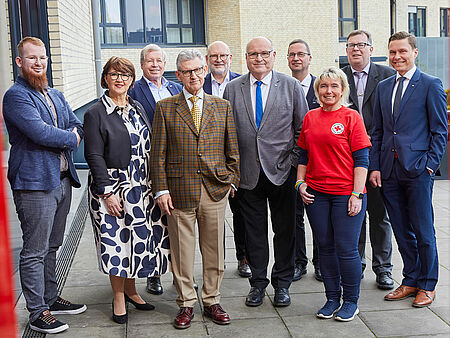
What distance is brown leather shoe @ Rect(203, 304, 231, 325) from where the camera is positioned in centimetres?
420

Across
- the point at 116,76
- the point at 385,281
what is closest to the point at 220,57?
the point at 116,76

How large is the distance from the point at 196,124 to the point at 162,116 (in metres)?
0.26

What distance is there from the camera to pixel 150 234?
4219mm

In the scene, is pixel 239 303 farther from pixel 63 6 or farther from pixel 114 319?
pixel 63 6

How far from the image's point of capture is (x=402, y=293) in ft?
15.0

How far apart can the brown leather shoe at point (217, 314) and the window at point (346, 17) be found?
28.4m

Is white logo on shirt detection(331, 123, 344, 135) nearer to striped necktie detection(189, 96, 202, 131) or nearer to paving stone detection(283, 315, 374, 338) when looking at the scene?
striped necktie detection(189, 96, 202, 131)

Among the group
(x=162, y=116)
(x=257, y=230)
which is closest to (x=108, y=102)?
(x=162, y=116)

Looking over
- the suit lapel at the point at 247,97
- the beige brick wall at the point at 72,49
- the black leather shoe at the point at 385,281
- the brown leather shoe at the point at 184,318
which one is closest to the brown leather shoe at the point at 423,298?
the black leather shoe at the point at 385,281

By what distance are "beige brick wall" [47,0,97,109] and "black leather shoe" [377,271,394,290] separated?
5518 mm

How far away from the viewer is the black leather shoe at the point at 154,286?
4.91m

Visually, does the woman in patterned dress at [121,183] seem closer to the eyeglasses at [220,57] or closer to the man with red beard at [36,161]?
the man with red beard at [36,161]

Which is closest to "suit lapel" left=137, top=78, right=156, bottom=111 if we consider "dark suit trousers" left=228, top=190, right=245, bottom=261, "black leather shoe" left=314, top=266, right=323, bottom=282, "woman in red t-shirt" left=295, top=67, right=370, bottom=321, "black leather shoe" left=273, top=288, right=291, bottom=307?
"dark suit trousers" left=228, top=190, right=245, bottom=261

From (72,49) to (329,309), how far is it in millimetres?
7428
